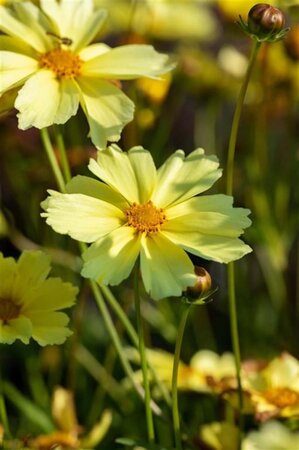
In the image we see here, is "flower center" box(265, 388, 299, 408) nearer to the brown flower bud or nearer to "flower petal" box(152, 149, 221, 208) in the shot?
"flower petal" box(152, 149, 221, 208)

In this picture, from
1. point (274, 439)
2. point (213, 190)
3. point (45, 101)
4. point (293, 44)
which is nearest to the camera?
point (274, 439)

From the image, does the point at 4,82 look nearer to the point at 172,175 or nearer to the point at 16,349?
the point at 172,175

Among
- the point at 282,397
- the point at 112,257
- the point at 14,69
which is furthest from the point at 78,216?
the point at 282,397

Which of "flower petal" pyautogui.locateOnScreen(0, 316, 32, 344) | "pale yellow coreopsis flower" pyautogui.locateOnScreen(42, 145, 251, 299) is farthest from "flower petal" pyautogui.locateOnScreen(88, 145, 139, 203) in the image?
"flower petal" pyautogui.locateOnScreen(0, 316, 32, 344)

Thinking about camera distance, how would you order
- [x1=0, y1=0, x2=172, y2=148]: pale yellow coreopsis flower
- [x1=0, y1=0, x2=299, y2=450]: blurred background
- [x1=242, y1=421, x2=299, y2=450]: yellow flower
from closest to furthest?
[x1=242, y1=421, x2=299, y2=450]: yellow flower → [x1=0, y1=0, x2=172, y2=148]: pale yellow coreopsis flower → [x1=0, y1=0, x2=299, y2=450]: blurred background

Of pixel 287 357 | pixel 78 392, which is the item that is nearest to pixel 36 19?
pixel 287 357

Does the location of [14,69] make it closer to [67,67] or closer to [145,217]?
[67,67]

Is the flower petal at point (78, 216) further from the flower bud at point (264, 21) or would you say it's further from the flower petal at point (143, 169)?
the flower bud at point (264, 21)
